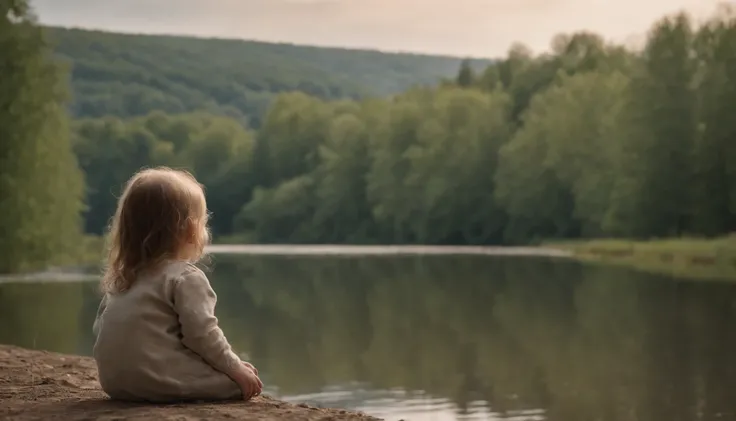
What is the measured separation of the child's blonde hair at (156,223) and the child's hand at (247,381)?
1.78ft

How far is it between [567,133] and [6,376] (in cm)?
6143

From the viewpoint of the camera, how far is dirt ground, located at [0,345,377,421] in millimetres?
5113

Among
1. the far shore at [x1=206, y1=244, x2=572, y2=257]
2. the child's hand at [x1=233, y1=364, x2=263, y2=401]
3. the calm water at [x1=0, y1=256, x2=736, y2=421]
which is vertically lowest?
the far shore at [x1=206, y1=244, x2=572, y2=257]

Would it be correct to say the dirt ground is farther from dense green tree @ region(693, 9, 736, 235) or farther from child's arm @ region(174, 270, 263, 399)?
dense green tree @ region(693, 9, 736, 235)

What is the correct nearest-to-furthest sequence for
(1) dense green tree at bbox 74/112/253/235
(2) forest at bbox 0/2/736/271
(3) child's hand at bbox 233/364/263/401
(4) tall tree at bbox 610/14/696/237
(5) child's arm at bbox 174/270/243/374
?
(5) child's arm at bbox 174/270/243/374 → (3) child's hand at bbox 233/364/263/401 → (2) forest at bbox 0/2/736/271 → (4) tall tree at bbox 610/14/696/237 → (1) dense green tree at bbox 74/112/253/235

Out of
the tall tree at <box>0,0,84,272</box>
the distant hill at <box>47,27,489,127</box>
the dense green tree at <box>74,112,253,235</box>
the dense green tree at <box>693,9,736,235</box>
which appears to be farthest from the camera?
the distant hill at <box>47,27,489,127</box>

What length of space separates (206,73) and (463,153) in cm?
10691

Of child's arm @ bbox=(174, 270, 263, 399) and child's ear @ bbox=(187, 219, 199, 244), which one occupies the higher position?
child's ear @ bbox=(187, 219, 199, 244)

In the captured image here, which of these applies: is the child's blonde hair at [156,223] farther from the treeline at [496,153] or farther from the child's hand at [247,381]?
the treeline at [496,153]

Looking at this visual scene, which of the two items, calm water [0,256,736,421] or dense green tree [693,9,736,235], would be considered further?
dense green tree [693,9,736,235]

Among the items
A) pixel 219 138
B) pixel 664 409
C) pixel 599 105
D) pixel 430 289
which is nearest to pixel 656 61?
pixel 599 105

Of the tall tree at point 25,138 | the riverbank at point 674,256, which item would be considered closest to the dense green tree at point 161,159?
the riverbank at point 674,256

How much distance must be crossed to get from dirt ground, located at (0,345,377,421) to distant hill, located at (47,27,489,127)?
13869 cm

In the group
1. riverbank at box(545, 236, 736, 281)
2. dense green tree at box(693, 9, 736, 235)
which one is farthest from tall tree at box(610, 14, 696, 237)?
riverbank at box(545, 236, 736, 281)
